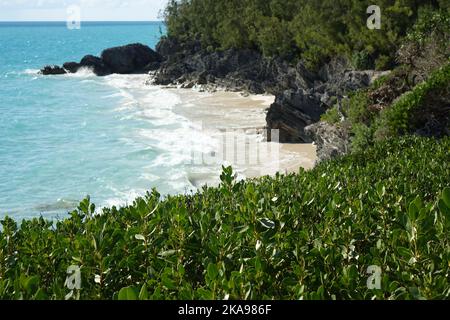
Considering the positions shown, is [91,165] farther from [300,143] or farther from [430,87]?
[430,87]

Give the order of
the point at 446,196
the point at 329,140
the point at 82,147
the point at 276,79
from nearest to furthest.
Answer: the point at 446,196, the point at 329,140, the point at 82,147, the point at 276,79

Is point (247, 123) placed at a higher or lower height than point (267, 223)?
lower

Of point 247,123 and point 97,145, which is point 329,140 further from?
point 97,145

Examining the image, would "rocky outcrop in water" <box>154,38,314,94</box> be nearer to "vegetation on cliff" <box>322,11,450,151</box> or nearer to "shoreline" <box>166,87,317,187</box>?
"shoreline" <box>166,87,317,187</box>

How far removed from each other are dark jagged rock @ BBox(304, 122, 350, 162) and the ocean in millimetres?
5100

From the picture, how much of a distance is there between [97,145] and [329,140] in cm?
1768

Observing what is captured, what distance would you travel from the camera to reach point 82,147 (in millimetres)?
34594

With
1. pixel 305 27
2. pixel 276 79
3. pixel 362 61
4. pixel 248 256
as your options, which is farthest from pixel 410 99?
pixel 276 79

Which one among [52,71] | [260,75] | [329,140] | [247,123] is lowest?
[247,123]

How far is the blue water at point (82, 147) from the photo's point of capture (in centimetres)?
2519

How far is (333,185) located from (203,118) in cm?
3300

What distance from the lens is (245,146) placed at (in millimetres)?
30750

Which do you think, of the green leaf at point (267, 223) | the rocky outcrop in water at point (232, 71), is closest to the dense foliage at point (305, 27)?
the rocky outcrop in water at point (232, 71)

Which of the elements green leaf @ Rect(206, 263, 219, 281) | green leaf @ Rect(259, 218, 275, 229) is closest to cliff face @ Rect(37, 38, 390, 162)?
green leaf @ Rect(259, 218, 275, 229)
